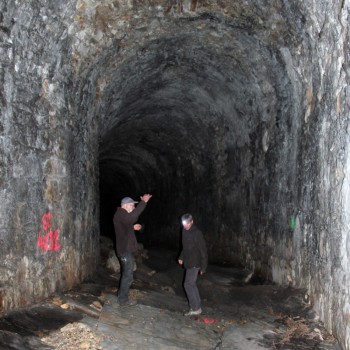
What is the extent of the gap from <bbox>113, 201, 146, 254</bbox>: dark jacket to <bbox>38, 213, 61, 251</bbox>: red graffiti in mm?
844

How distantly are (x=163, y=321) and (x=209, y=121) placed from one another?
18.2 ft

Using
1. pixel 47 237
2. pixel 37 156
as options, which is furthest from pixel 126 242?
pixel 37 156

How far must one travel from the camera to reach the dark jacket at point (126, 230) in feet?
19.2

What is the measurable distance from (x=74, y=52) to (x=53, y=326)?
357 centimetres

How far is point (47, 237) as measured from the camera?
536cm

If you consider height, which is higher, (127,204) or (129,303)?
(127,204)

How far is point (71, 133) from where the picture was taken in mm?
6145

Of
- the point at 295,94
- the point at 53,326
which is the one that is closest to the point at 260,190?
the point at 295,94

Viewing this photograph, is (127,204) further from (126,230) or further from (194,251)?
(194,251)

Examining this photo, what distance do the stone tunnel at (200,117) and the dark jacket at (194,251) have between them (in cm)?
140

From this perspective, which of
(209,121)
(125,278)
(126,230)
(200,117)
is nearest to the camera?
(125,278)

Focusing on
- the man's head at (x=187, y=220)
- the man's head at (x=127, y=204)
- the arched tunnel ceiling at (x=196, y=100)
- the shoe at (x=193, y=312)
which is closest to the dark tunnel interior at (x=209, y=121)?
the arched tunnel ceiling at (x=196, y=100)

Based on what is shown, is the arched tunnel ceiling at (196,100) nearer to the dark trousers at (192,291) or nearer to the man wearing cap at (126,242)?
the man wearing cap at (126,242)

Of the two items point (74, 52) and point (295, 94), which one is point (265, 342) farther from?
point (74, 52)
